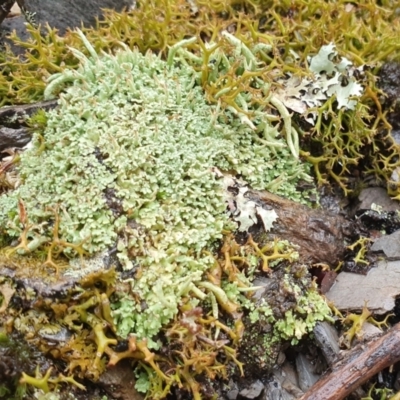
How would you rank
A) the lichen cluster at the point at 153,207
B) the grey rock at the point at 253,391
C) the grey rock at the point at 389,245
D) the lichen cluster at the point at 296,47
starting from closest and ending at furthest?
the lichen cluster at the point at 153,207, the grey rock at the point at 253,391, the grey rock at the point at 389,245, the lichen cluster at the point at 296,47

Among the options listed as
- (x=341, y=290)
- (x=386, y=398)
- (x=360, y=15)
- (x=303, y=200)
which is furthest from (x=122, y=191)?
(x=360, y=15)

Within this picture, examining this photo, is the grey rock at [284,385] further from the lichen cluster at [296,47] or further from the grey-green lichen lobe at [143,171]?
the lichen cluster at [296,47]

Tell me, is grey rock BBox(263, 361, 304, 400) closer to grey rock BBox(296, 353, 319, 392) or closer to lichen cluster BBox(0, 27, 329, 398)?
grey rock BBox(296, 353, 319, 392)

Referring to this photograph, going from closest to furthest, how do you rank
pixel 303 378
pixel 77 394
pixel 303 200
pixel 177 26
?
pixel 77 394 < pixel 303 378 < pixel 303 200 < pixel 177 26

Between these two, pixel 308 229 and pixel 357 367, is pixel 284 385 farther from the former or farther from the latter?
pixel 308 229

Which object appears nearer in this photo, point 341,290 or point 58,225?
point 58,225

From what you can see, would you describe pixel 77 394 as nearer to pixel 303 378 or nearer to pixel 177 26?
pixel 303 378

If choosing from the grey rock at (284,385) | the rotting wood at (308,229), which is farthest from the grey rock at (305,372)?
the rotting wood at (308,229)
